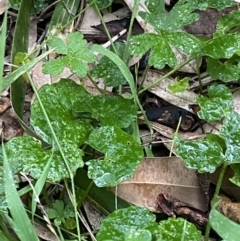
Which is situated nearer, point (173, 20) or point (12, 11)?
point (173, 20)

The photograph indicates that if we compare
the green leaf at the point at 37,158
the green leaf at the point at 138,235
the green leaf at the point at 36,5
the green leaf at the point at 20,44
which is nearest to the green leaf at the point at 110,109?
the green leaf at the point at 37,158

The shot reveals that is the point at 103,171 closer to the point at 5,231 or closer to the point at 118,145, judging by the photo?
the point at 118,145

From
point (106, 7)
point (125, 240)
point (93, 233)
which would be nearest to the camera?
point (125, 240)

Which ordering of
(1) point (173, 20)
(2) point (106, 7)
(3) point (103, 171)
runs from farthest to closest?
(2) point (106, 7) → (1) point (173, 20) → (3) point (103, 171)

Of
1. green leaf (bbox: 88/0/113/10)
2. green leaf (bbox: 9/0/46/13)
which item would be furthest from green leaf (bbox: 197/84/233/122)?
green leaf (bbox: 9/0/46/13)

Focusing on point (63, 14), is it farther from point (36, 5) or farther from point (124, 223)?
point (124, 223)

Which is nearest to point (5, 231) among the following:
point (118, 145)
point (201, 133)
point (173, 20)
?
point (118, 145)

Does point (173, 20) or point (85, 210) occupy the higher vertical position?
point (173, 20)
